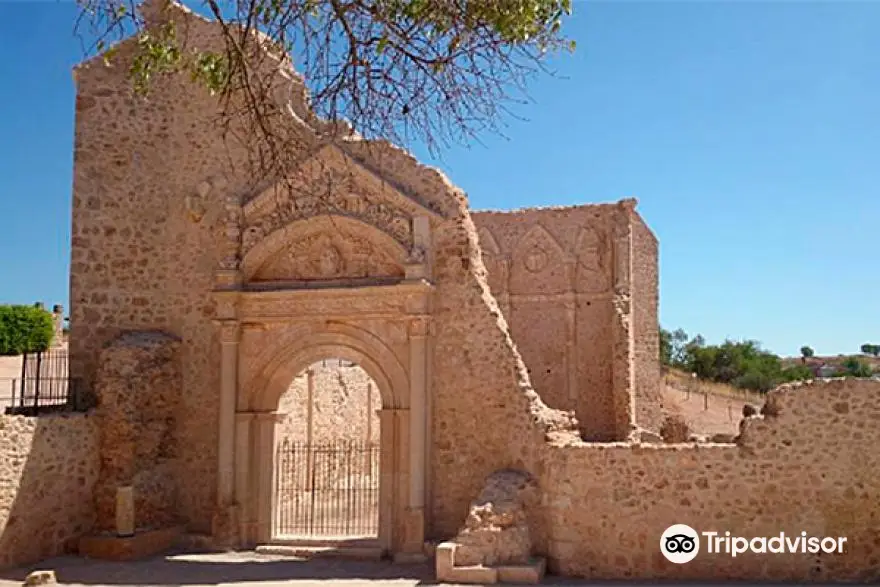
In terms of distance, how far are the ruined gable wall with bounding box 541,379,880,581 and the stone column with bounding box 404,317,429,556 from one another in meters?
1.89

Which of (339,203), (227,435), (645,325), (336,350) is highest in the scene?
(339,203)

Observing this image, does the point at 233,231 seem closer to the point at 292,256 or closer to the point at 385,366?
the point at 292,256

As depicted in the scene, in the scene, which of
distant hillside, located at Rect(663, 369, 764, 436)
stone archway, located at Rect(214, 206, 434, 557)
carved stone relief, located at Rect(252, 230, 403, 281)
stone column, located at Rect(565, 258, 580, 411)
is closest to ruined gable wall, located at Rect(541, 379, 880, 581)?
stone archway, located at Rect(214, 206, 434, 557)

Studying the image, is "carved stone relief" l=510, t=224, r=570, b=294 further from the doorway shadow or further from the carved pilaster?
the doorway shadow

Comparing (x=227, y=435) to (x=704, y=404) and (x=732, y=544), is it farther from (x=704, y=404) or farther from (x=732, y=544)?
(x=704, y=404)

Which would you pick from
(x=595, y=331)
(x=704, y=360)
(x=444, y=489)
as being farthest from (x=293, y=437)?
(x=704, y=360)

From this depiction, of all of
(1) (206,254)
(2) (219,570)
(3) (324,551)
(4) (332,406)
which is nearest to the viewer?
(2) (219,570)

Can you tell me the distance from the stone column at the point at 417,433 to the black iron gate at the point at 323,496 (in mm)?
2261

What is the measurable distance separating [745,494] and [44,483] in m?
8.84

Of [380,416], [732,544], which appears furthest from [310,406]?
[732,544]

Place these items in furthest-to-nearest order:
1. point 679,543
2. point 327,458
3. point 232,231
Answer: point 327,458, point 232,231, point 679,543

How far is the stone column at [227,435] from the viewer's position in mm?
12344

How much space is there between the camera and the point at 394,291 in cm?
1216

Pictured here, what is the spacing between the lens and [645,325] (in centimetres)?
2091
